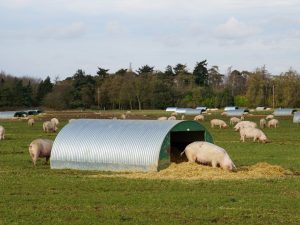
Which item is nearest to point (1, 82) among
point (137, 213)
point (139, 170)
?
point (139, 170)

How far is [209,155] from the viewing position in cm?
2338

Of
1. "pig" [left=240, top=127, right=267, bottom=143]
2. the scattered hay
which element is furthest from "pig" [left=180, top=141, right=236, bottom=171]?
"pig" [left=240, top=127, right=267, bottom=143]

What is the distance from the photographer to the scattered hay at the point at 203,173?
21.4 meters

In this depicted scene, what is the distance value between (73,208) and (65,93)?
131204 millimetres

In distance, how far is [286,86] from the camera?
442 ft

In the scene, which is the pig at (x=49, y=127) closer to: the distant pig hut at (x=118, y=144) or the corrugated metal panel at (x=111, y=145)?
the distant pig hut at (x=118, y=144)

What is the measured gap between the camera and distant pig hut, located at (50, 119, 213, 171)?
23.8 meters

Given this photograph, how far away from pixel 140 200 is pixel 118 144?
344 inches

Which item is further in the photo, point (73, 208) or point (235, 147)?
point (235, 147)

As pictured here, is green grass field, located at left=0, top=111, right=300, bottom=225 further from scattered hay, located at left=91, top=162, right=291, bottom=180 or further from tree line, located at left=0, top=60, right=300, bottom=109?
tree line, located at left=0, top=60, right=300, bottom=109

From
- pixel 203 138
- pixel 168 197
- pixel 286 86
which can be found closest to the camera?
pixel 168 197

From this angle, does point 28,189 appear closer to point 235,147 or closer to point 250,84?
point 235,147

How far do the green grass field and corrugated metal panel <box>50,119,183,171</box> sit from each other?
4.78 feet

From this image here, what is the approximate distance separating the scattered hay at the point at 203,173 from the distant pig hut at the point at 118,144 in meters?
0.83
